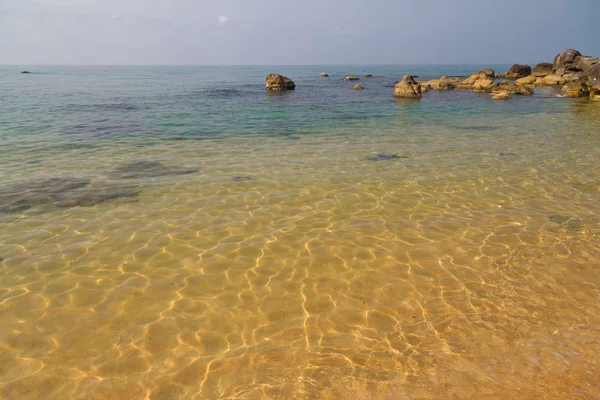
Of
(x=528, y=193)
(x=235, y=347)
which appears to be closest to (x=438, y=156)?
(x=528, y=193)

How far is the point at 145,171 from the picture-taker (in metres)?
11.6

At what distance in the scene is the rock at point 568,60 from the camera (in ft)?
163

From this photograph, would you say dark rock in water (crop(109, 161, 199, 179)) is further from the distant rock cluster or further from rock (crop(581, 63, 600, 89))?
rock (crop(581, 63, 600, 89))

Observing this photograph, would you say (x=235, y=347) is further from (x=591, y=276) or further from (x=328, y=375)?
(x=591, y=276)

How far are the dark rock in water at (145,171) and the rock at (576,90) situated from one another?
122ft

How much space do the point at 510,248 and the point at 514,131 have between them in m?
13.9

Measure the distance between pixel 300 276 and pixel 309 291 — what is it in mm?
438

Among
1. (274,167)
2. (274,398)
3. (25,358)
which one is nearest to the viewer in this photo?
(274,398)

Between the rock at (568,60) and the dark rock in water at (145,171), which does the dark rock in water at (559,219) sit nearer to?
the dark rock in water at (145,171)

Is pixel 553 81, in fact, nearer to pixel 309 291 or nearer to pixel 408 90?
pixel 408 90

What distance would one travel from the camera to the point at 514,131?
18.0 metres

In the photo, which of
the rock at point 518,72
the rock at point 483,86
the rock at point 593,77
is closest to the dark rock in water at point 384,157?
the rock at point 593,77

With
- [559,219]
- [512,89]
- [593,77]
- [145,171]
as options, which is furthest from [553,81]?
[145,171]

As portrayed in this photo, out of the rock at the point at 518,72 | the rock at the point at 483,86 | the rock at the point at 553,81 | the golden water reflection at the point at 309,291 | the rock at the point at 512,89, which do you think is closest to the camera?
the golden water reflection at the point at 309,291
